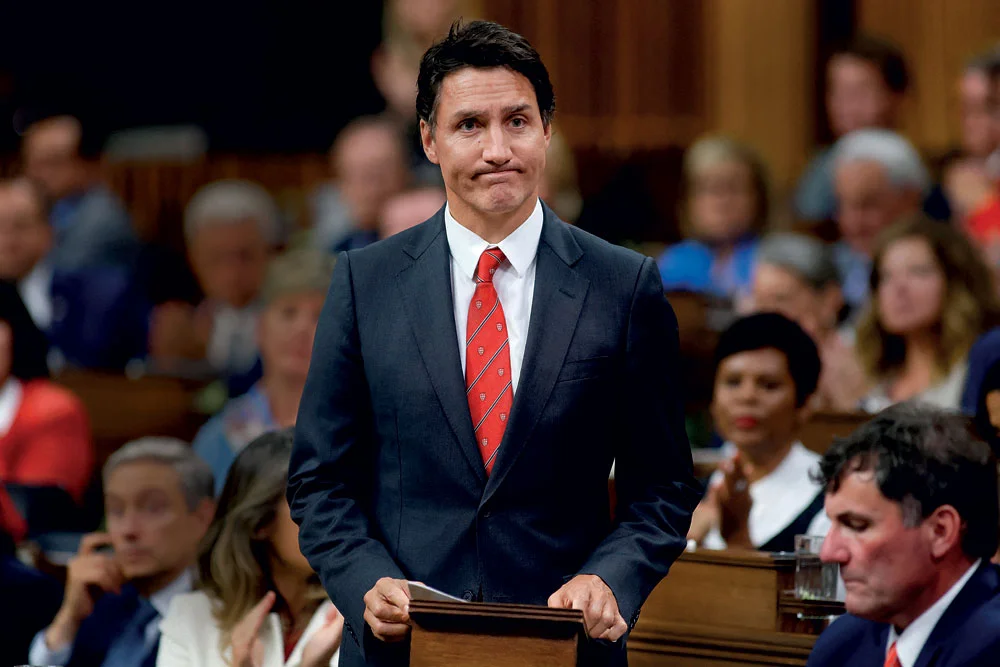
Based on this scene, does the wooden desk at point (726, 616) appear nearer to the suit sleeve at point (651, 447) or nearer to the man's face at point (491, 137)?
the suit sleeve at point (651, 447)

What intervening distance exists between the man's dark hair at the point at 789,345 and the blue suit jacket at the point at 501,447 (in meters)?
Result: 1.58

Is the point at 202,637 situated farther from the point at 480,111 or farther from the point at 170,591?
the point at 480,111

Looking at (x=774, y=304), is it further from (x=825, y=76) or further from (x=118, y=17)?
(x=118, y=17)

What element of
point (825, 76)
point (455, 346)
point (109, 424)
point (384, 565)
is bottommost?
point (109, 424)

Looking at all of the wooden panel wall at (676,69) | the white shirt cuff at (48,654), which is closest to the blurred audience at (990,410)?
the white shirt cuff at (48,654)

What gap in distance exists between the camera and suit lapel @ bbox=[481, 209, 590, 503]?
2.23 metres

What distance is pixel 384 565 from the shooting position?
2.22 metres

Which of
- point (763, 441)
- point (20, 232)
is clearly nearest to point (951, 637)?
point (763, 441)

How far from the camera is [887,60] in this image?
21.0 feet

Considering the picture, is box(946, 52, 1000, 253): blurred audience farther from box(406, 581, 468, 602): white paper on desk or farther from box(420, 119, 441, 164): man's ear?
box(406, 581, 468, 602): white paper on desk

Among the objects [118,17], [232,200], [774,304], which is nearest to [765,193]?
[774,304]

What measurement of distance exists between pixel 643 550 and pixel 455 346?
383 millimetres

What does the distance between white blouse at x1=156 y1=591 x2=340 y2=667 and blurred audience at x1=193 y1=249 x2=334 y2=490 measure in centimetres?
133

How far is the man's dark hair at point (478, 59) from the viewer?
225cm
